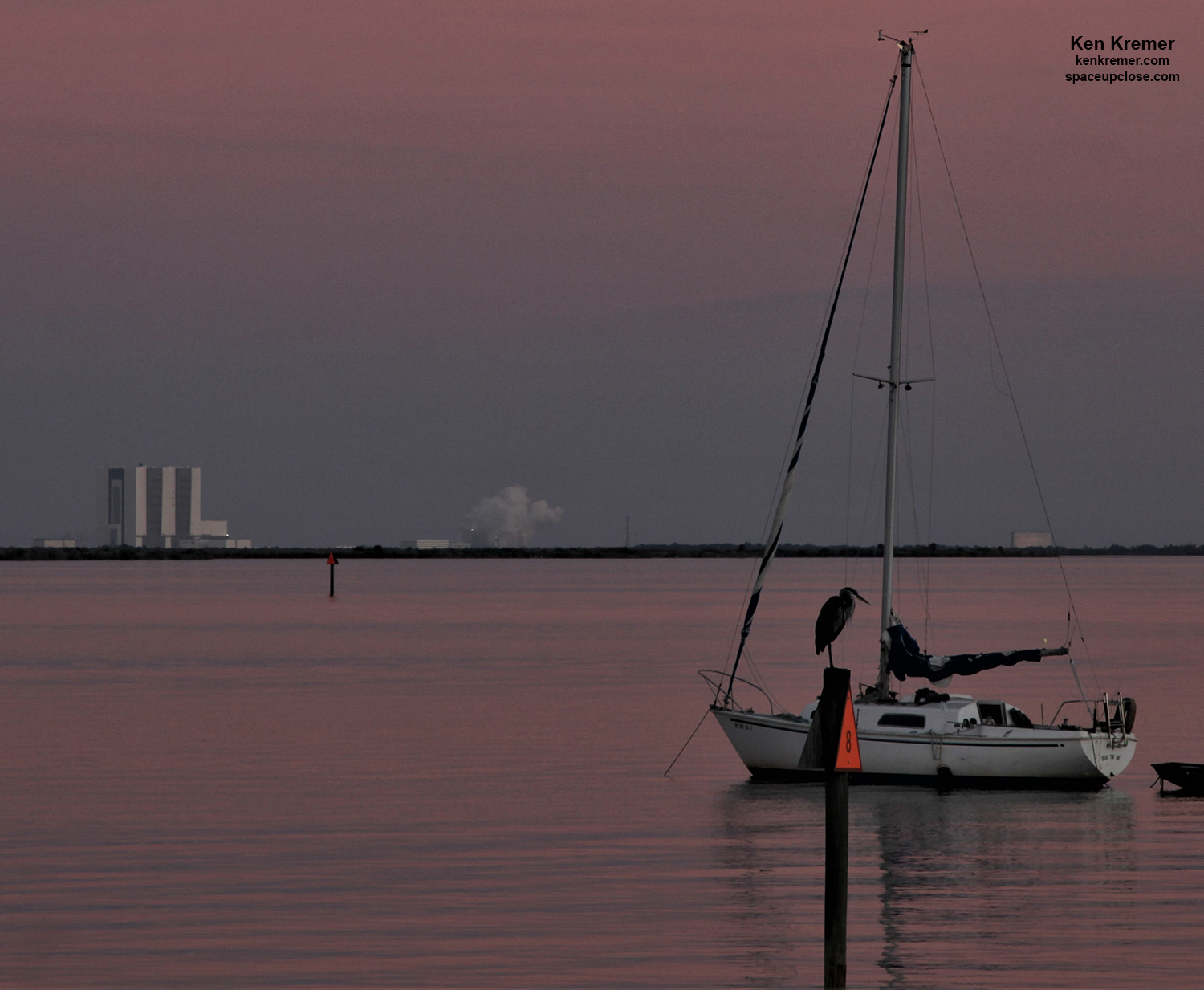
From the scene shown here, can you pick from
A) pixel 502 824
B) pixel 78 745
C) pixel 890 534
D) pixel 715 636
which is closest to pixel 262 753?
pixel 78 745

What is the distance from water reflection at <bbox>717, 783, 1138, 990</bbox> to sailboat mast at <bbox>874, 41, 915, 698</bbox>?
4249 mm

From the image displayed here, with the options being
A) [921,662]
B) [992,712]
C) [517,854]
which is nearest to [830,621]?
[517,854]

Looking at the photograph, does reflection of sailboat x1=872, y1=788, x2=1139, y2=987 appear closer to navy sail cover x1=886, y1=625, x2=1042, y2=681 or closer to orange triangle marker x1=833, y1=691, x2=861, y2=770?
navy sail cover x1=886, y1=625, x2=1042, y2=681

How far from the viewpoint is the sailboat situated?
40875mm

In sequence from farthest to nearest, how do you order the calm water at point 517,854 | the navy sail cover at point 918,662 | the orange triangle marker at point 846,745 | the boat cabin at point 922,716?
A: the navy sail cover at point 918,662, the boat cabin at point 922,716, the calm water at point 517,854, the orange triangle marker at point 846,745

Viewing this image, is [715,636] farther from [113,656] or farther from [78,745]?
[78,745]

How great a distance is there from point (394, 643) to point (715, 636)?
24288 millimetres

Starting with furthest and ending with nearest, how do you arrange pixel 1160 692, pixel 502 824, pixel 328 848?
pixel 1160 692 < pixel 502 824 < pixel 328 848

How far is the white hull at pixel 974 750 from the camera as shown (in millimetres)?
40812

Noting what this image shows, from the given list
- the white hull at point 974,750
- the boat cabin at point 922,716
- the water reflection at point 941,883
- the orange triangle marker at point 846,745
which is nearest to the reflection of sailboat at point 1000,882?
the water reflection at point 941,883

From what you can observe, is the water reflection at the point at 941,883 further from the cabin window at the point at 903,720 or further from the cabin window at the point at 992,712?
the cabin window at the point at 992,712

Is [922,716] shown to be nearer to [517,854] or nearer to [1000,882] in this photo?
[1000,882]

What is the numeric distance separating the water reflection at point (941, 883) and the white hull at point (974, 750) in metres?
0.52

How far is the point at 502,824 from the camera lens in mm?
37125
